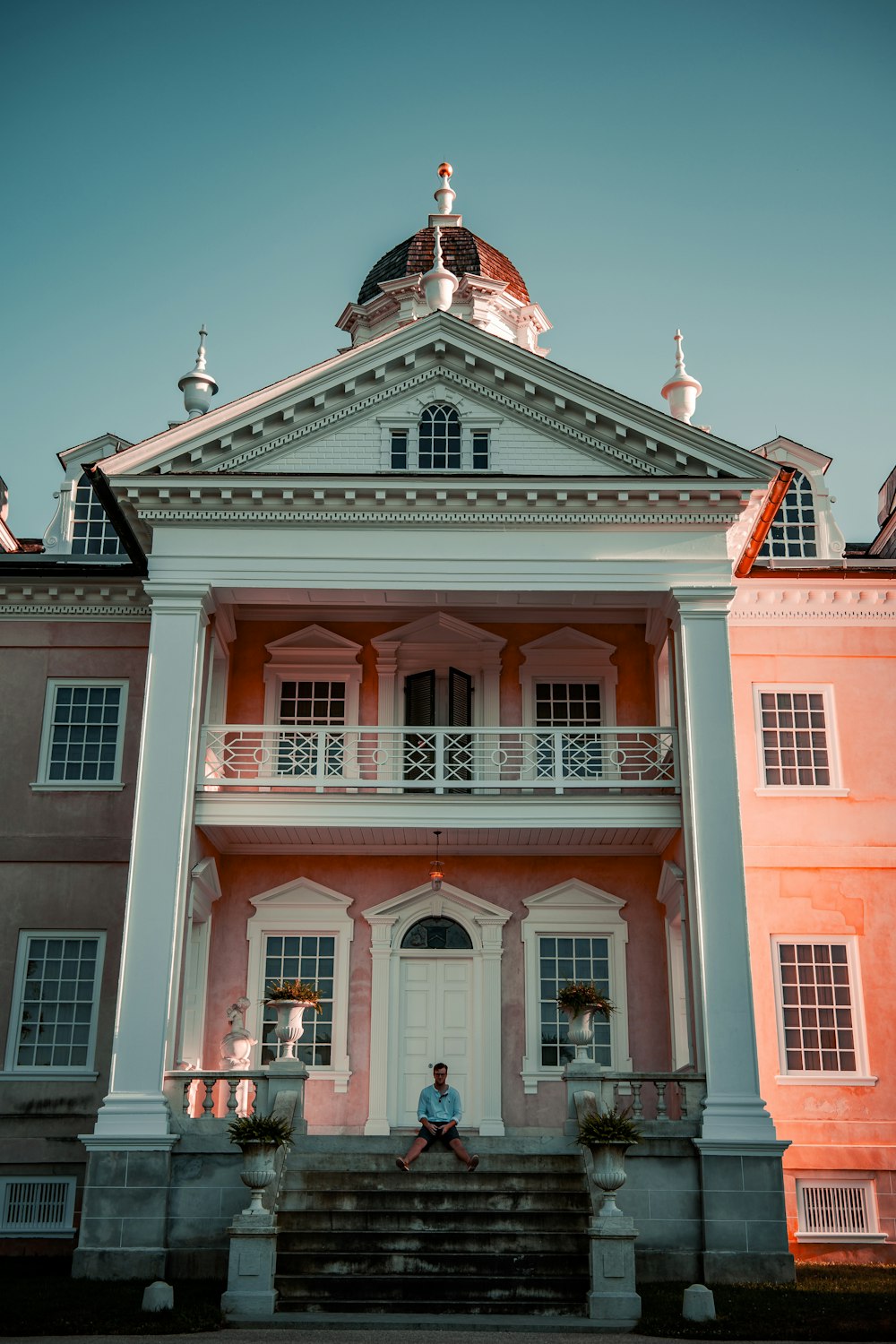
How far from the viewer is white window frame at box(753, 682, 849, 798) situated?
20.5 meters

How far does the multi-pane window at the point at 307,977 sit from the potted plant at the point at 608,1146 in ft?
20.5

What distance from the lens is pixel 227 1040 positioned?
17.7 meters

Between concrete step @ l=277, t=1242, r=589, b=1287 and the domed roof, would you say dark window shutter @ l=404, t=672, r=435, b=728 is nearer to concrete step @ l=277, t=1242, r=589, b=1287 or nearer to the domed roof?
concrete step @ l=277, t=1242, r=589, b=1287

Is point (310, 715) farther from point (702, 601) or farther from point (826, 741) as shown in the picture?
point (826, 741)

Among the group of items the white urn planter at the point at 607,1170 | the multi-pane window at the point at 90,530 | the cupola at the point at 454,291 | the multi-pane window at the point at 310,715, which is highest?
the cupola at the point at 454,291

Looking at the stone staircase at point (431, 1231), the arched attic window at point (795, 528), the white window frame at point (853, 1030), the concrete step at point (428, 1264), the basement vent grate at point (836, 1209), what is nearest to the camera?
the stone staircase at point (431, 1231)

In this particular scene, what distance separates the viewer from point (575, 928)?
20656 millimetres

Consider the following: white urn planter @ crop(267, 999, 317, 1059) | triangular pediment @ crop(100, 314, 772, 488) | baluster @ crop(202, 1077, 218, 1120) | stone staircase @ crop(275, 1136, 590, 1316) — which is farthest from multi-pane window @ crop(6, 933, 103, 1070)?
triangular pediment @ crop(100, 314, 772, 488)

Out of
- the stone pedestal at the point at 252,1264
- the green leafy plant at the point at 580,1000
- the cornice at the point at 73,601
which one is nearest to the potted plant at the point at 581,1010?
the green leafy plant at the point at 580,1000

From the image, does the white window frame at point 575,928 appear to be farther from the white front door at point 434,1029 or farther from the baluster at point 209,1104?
the baluster at point 209,1104

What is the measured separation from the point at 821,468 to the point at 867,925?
26.1ft

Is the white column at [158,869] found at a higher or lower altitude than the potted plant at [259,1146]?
higher

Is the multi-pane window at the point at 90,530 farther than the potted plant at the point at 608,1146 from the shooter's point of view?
Yes

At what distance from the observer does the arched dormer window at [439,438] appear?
19781 millimetres
